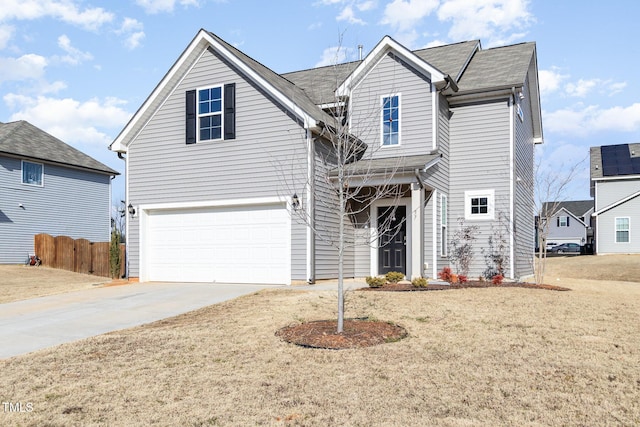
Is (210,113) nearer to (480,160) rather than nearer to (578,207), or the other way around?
(480,160)

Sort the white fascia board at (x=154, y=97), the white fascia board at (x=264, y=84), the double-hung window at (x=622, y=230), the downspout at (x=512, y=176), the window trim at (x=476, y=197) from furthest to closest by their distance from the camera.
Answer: the double-hung window at (x=622, y=230), the window trim at (x=476, y=197), the downspout at (x=512, y=176), the white fascia board at (x=154, y=97), the white fascia board at (x=264, y=84)

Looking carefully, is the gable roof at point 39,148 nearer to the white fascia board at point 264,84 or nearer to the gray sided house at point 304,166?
the gray sided house at point 304,166

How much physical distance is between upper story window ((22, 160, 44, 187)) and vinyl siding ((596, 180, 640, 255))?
31963mm

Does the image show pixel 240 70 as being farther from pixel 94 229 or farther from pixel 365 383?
pixel 94 229

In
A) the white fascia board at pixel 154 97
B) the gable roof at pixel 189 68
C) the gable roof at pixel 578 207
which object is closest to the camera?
the gable roof at pixel 189 68

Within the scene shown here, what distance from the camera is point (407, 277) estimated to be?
14914 millimetres

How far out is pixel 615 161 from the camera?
33875mm

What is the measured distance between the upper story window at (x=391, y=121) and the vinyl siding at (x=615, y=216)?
74.5 ft

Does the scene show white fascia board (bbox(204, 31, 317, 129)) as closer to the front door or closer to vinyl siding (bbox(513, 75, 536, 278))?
the front door

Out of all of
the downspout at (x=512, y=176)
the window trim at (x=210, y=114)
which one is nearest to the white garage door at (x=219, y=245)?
the window trim at (x=210, y=114)

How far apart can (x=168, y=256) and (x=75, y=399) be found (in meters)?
10.7

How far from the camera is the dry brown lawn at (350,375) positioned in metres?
4.38

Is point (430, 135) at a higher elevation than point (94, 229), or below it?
higher

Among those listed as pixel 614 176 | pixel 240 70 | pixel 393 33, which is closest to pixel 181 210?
pixel 240 70
